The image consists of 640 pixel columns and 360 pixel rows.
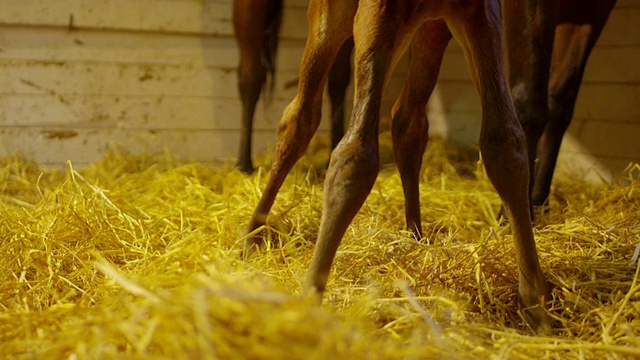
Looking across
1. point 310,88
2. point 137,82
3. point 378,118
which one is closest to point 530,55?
point 310,88

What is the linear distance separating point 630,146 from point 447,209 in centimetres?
115

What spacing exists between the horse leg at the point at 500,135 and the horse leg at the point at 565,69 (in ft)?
3.99

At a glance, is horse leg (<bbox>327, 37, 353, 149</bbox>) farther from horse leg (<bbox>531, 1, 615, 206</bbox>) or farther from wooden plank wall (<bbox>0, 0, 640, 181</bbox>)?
horse leg (<bbox>531, 1, 615, 206</bbox>)

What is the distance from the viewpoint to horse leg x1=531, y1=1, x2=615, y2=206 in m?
2.36

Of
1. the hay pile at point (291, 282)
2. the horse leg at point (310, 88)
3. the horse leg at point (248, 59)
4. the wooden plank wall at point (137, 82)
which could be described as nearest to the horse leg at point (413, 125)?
the hay pile at point (291, 282)

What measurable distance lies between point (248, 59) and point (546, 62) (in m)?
1.79

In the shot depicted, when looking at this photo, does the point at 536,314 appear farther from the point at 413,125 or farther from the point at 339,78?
the point at 339,78

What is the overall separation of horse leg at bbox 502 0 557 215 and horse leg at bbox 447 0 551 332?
0.80 meters

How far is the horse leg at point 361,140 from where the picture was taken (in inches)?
45.7

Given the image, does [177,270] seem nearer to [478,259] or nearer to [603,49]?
[478,259]

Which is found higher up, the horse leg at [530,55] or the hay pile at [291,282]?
the horse leg at [530,55]

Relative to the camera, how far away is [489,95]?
1.27m

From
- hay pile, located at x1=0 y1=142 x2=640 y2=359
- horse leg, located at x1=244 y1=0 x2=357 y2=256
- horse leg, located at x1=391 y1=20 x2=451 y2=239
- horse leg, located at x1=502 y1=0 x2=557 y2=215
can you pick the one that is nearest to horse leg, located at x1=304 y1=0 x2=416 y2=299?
hay pile, located at x1=0 y1=142 x2=640 y2=359

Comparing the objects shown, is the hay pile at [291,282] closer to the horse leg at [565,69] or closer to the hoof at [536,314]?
the hoof at [536,314]
